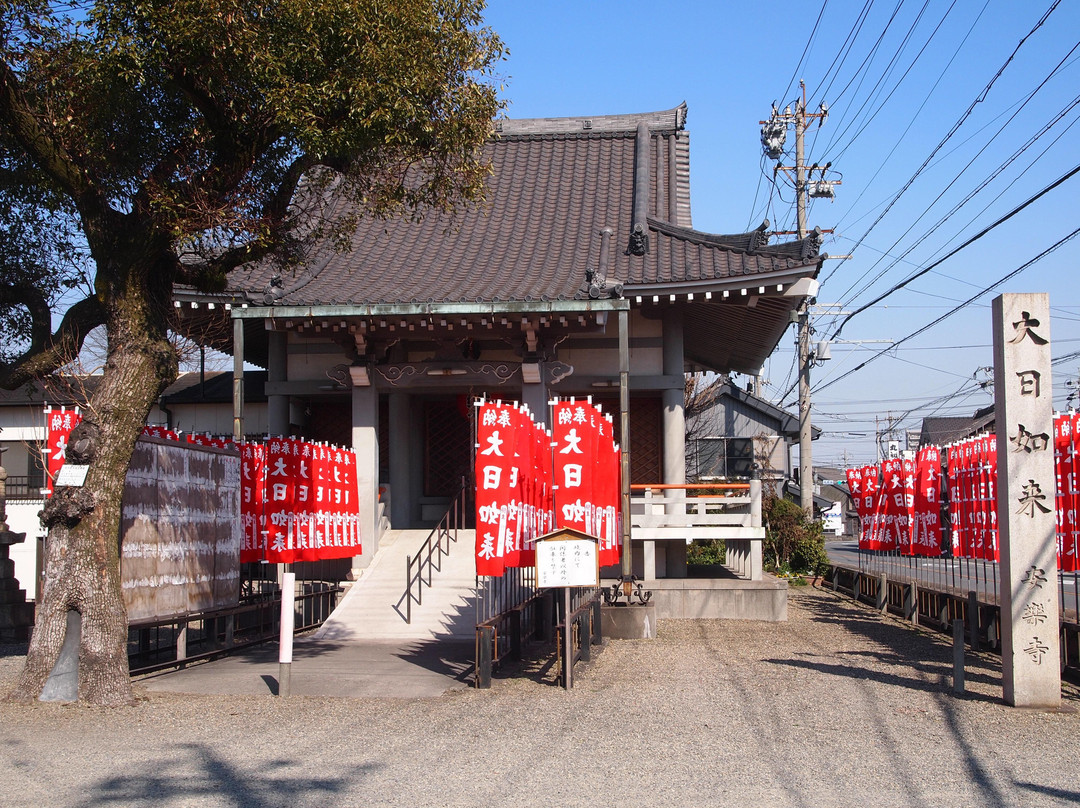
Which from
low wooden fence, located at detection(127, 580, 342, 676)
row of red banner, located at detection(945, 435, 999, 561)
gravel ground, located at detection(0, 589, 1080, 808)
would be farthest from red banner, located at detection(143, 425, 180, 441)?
row of red banner, located at detection(945, 435, 999, 561)

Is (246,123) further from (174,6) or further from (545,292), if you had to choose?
(545,292)

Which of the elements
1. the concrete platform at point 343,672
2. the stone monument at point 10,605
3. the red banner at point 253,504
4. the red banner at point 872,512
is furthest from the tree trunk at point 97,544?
the red banner at point 872,512

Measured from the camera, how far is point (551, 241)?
18375 millimetres

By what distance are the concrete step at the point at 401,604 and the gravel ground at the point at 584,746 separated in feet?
11.3

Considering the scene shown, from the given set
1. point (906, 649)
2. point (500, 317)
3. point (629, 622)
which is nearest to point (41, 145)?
point (500, 317)

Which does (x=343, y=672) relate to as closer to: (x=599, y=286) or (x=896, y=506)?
(x=599, y=286)

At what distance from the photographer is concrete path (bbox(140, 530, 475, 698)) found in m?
9.73

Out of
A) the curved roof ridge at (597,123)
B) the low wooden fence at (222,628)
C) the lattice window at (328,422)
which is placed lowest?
the low wooden fence at (222,628)

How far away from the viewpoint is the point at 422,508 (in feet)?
61.2

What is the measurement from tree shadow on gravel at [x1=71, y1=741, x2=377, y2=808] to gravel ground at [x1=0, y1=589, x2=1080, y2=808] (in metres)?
0.02

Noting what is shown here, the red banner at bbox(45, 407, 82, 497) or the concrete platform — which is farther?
the red banner at bbox(45, 407, 82, 497)

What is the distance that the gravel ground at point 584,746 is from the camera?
19.5 ft

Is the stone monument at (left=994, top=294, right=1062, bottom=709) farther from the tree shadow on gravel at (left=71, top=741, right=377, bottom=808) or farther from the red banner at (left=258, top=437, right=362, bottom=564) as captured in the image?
the red banner at (left=258, top=437, right=362, bottom=564)

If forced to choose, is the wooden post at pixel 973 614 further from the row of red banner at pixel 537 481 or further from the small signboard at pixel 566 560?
the small signboard at pixel 566 560
